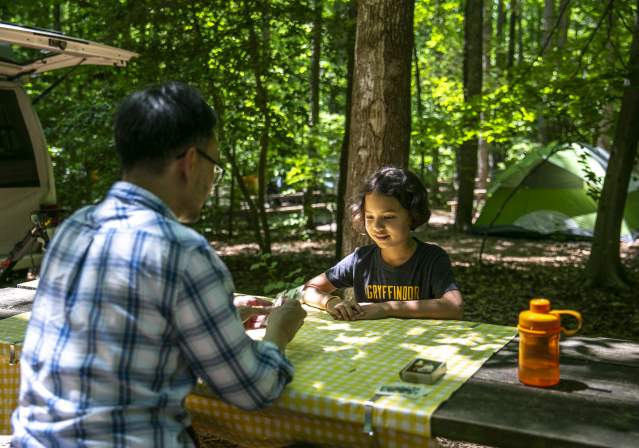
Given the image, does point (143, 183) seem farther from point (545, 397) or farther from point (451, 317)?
point (451, 317)

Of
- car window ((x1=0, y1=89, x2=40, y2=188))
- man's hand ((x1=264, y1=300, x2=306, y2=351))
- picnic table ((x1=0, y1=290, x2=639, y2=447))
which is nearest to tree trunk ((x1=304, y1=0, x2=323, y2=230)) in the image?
car window ((x1=0, y1=89, x2=40, y2=188))

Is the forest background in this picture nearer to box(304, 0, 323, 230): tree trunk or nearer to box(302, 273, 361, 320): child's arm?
box(304, 0, 323, 230): tree trunk

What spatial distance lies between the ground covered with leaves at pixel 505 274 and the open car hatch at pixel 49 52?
2357 millimetres

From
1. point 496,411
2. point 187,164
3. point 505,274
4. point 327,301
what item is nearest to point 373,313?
point 327,301

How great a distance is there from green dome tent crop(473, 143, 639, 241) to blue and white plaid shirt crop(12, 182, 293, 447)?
32.7 feet

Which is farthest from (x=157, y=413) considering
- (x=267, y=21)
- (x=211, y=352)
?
(x=267, y=21)

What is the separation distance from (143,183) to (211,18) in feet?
21.6

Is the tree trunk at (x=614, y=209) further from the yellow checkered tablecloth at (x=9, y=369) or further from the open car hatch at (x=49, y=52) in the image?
the yellow checkered tablecloth at (x=9, y=369)

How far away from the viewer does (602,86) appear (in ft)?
23.5

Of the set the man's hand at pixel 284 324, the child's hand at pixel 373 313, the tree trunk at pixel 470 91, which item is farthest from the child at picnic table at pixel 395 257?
the tree trunk at pixel 470 91

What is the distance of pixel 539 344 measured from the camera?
1933 millimetres

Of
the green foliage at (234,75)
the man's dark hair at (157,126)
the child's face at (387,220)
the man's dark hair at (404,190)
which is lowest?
the child's face at (387,220)

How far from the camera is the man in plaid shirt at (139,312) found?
1.56 metres

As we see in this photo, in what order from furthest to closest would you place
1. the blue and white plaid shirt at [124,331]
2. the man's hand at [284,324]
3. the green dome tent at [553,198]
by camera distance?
1. the green dome tent at [553,198]
2. the man's hand at [284,324]
3. the blue and white plaid shirt at [124,331]
